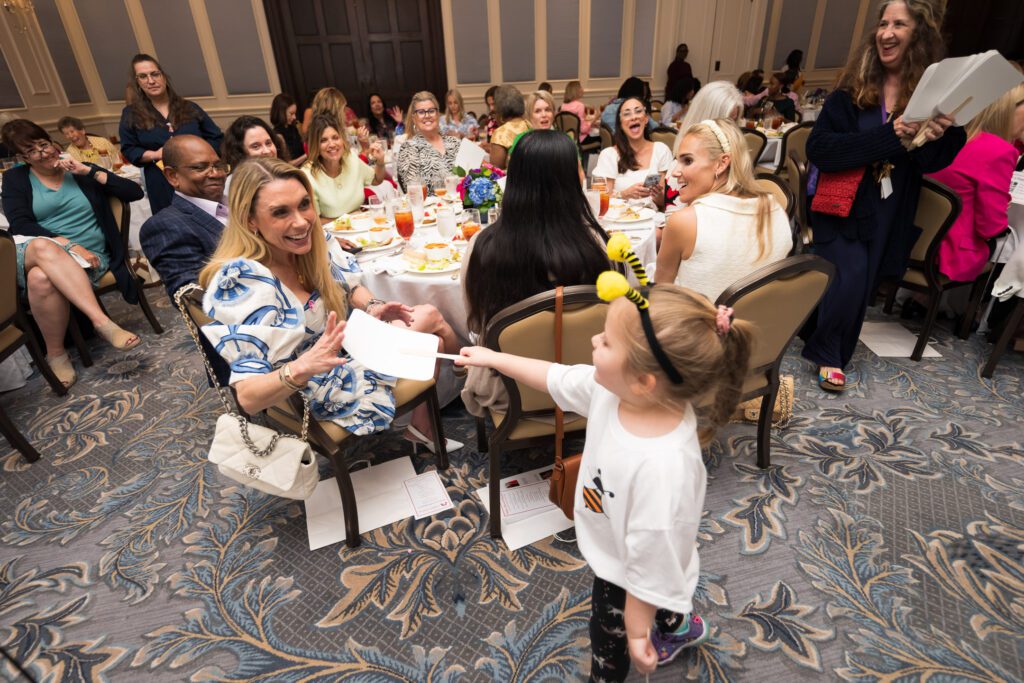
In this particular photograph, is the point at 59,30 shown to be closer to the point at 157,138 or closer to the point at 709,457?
the point at 157,138

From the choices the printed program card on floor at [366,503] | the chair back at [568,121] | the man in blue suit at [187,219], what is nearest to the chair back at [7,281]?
the man in blue suit at [187,219]

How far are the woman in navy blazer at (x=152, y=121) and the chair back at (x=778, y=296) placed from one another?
370cm

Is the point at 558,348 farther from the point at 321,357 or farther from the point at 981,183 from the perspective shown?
the point at 981,183

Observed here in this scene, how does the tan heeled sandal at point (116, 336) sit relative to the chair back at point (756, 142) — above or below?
below

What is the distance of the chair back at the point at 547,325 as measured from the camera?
1.33 m

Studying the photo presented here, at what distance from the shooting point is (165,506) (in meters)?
2.13

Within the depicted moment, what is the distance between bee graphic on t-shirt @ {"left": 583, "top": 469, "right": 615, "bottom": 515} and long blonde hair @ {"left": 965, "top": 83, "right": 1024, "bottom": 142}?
9.62 ft

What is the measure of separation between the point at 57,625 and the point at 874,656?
2.58 m

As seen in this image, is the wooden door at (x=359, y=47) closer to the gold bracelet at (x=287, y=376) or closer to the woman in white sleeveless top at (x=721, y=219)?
the woman in white sleeveless top at (x=721, y=219)

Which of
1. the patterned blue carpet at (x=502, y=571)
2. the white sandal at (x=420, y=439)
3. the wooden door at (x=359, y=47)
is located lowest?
the patterned blue carpet at (x=502, y=571)

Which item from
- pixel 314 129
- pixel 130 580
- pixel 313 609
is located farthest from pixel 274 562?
pixel 314 129

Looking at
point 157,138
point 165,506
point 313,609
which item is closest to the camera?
point 313,609

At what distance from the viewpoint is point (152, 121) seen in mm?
3664

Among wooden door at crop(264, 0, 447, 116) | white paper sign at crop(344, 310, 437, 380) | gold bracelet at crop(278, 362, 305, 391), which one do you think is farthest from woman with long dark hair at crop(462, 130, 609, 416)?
wooden door at crop(264, 0, 447, 116)
